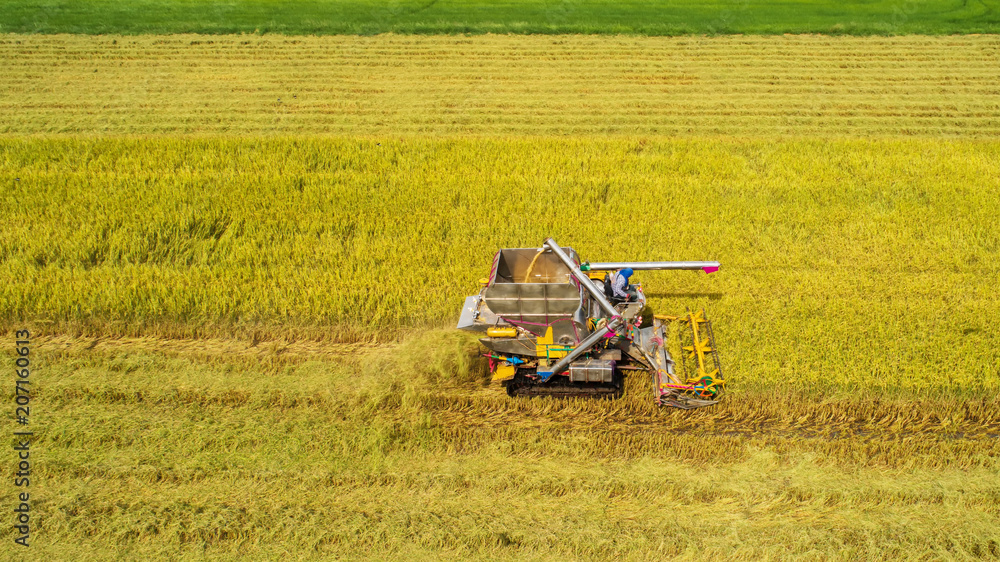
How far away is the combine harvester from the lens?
8195mm

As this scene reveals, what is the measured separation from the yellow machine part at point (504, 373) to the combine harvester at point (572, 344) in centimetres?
1

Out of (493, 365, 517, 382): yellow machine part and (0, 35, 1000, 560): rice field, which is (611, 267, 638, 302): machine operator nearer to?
(0, 35, 1000, 560): rice field

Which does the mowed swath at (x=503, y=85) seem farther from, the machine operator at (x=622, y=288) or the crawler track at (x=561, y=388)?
the crawler track at (x=561, y=388)

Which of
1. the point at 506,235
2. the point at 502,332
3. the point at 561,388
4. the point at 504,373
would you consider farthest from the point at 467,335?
the point at 506,235

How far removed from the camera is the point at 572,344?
828 cm

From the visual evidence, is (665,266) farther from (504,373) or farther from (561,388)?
(504,373)

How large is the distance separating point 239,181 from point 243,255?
296cm

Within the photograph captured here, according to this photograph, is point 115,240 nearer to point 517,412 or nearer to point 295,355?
point 295,355

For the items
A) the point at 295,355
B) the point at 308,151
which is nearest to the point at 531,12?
the point at 308,151

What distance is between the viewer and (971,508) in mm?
6980

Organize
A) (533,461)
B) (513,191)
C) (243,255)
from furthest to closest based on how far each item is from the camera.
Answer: (513,191), (243,255), (533,461)

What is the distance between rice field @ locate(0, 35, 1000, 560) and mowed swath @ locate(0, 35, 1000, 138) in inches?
8.2

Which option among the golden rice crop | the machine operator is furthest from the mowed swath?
the machine operator

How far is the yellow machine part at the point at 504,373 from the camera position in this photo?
27.6 ft
